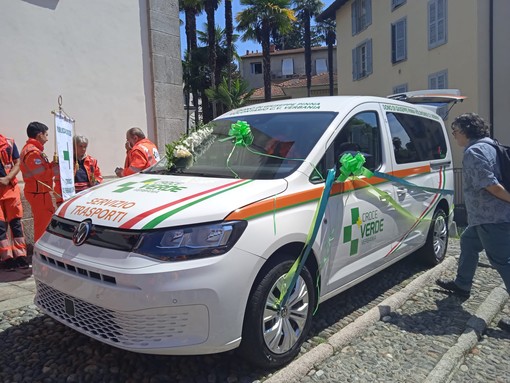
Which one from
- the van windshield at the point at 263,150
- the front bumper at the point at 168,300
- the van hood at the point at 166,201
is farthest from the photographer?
the van windshield at the point at 263,150

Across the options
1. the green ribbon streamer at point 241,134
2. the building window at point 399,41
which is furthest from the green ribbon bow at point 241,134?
the building window at point 399,41

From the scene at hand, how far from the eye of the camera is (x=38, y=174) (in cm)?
543

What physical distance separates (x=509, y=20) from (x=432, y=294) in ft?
43.3

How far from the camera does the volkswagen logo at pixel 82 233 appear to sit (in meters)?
2.90

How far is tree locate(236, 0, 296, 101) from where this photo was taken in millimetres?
28562

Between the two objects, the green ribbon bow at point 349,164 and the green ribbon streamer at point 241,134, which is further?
the green ribbon streamer at point 241,134

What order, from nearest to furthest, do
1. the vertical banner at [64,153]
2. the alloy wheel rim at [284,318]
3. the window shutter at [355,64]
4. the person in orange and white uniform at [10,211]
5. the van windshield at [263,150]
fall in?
1. the alloy wheel rim at [284,318]
2. the van windshield at [263,150]
3. the vertical banner at [64,153]
4. the person in orange and white uniform at [10,211]
5. the window shutter at [355,64]

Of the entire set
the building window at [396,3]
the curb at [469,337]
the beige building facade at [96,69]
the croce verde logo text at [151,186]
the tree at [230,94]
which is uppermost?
the building window at [396,3]

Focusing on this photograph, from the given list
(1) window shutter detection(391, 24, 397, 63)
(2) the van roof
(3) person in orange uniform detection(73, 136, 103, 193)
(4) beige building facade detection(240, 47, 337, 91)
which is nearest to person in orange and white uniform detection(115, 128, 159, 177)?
(3) person in orange uniform detection(73, 136, 103, 193)

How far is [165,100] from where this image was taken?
8.11m

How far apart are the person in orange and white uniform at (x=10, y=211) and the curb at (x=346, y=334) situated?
4032 millimetres

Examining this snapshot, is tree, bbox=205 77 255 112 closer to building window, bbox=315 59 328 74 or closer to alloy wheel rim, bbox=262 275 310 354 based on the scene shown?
building window, bbox=315 59 328 74

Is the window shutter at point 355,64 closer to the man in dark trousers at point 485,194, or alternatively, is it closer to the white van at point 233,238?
the white van at point 233,238

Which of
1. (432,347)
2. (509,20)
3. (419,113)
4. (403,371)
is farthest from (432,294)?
(509,20)
